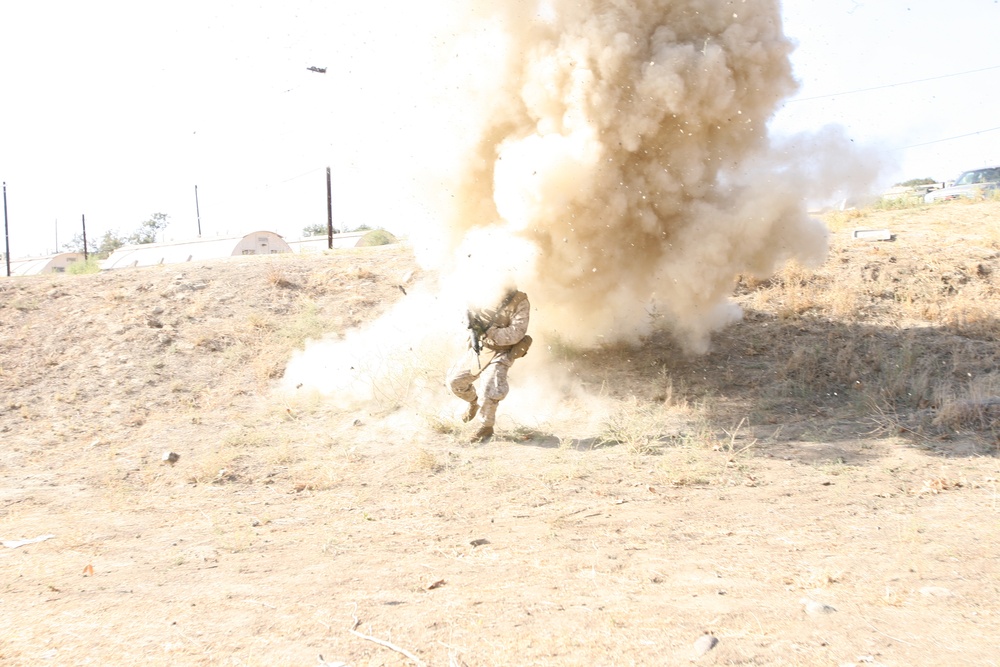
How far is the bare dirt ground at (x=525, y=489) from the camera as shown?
399cm

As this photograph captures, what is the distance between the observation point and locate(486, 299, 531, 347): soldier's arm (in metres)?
8.16

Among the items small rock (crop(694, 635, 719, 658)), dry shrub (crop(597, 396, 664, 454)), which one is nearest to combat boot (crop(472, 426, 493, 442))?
dry shrub (crop(597, 396, 664, 454))

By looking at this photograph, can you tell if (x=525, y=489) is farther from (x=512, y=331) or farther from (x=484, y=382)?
(x=512, y=331)

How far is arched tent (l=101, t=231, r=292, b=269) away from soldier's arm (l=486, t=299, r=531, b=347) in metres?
26.0

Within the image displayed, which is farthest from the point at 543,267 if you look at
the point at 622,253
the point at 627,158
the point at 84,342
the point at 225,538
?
the point at 84,342

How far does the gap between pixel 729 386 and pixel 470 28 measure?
5158mm

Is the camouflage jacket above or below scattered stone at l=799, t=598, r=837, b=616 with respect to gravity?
above

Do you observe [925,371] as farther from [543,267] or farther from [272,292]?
[272,292]

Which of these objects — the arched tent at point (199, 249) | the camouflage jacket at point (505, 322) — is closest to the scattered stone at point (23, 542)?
the camouflage jacket at point (505, 322)

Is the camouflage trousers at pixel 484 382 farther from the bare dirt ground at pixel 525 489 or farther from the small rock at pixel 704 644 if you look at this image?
the small rock at pixel 704 644

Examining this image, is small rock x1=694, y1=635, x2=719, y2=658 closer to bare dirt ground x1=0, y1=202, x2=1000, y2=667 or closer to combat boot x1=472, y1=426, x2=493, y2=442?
bare dirt ground x1=0, y1=202, x2=1000, y2=667

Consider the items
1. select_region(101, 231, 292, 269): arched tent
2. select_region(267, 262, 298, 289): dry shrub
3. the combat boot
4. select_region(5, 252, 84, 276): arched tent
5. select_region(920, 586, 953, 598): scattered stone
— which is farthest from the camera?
select_region(5, 252, 84, 276): arched tent

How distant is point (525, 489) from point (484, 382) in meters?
1.73

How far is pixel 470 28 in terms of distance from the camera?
26.5 feet
